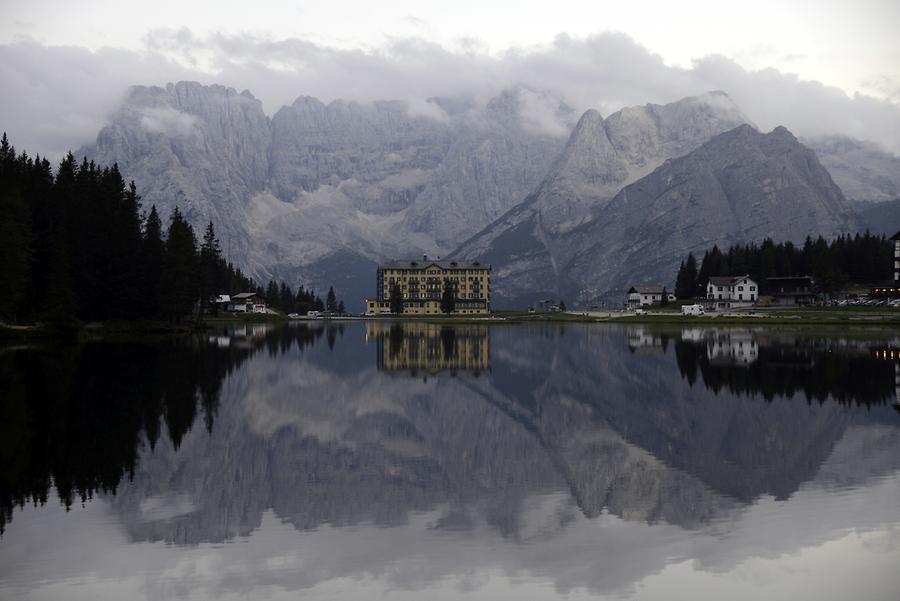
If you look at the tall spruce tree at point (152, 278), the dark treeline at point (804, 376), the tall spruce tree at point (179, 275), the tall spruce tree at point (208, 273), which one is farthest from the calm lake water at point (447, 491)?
the tall spruce tree at point (208, 273)

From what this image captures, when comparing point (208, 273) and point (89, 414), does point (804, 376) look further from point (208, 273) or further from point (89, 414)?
point (208, 273)

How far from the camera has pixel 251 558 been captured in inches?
787

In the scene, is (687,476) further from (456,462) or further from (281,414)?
(281,414)

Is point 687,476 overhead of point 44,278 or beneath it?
beneath

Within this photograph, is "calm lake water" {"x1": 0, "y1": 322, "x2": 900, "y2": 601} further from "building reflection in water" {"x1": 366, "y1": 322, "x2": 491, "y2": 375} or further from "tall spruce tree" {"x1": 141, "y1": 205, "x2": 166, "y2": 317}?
"tall spruce tree" {"x1": 141, "y1": 205, "x2": 166, "y2": 317}

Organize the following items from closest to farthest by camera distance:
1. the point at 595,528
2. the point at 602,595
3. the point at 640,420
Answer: the point at 602,595, the point at 595,528, the point at 640,420

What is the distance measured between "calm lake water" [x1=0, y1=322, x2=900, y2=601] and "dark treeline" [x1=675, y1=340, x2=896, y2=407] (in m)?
0.59

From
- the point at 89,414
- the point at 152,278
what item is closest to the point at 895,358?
the point at 89,414

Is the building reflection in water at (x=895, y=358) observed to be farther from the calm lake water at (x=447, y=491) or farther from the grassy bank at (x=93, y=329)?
the grassy bank at (x=93, y=329)

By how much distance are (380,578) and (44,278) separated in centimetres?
10161

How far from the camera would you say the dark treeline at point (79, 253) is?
9631cm

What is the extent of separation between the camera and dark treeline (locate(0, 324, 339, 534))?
87.8 feet

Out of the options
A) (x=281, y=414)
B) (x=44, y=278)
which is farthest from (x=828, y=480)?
(x=44, y=278)

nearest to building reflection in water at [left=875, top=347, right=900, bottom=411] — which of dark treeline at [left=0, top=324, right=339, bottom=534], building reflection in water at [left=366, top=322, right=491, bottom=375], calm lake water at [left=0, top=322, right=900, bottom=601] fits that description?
calm lake water at [left=0, top=322, right=900, bottom=601]
